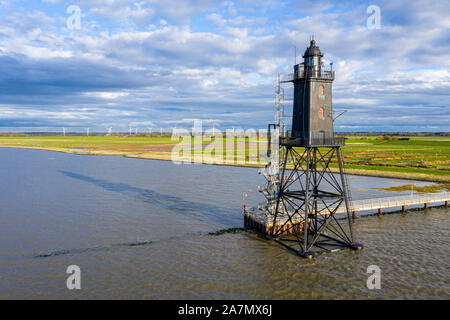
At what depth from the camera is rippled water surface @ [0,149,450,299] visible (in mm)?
21344

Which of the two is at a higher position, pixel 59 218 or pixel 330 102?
pixel 330 102

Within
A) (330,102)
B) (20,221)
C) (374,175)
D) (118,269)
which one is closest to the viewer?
(118,269)

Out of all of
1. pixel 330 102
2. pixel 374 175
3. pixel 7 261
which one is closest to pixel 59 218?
pixel 7 261

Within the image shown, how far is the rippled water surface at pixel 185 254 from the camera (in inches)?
840

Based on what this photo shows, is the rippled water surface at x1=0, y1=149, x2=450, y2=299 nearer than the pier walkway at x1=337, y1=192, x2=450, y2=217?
Yes

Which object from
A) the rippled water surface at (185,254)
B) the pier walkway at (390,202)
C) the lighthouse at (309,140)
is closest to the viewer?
the rippled water surface at (185,254)

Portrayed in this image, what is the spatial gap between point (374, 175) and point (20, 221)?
6789 centimetres

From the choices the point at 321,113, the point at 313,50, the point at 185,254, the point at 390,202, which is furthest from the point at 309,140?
the point at 390,202

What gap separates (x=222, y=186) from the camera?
57.8m

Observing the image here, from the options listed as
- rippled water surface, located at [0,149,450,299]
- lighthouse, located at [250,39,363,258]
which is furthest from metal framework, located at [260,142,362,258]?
rippled water surface, located at [0,149,450,299]

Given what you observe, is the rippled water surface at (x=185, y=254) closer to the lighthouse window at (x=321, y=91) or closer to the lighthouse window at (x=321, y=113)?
the lighthouse window at (x=321, y=113)

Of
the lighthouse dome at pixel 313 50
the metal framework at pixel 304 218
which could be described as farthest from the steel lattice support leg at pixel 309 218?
the lighthouse dome at pixel 313 50

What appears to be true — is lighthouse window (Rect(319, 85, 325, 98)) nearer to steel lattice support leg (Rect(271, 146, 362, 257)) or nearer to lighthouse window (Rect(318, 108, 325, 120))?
lighthouse window (Rect(318, 108, 325, 120))
